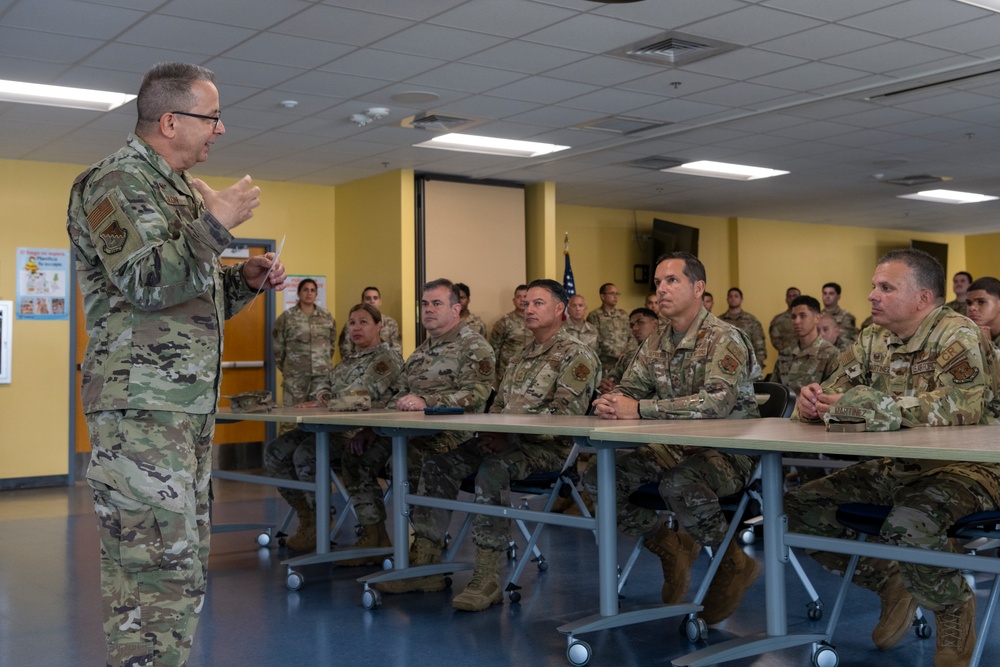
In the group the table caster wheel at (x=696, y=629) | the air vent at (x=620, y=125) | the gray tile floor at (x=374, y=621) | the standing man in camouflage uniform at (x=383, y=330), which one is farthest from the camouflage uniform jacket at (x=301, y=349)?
the table caster wheel at (x=696, y=629)

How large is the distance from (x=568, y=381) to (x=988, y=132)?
6.00m

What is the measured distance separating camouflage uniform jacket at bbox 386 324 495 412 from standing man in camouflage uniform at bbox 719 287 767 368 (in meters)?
7.85

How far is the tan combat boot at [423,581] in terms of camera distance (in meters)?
4.77

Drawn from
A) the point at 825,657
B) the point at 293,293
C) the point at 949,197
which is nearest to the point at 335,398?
the point at 825,657

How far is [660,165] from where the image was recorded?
1015 cm

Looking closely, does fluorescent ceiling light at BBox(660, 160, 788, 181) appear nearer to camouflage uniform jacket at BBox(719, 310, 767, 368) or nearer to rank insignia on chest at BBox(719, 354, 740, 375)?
camouflage uniform jacket at BBox(719, 310, 767, 368)

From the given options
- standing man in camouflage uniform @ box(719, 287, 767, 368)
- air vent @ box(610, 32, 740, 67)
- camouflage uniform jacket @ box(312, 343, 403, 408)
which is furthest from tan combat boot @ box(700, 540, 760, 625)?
standing man in camouflage uniform @ box(719, 287, 767, 368)

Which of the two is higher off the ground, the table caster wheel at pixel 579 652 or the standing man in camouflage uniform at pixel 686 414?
the standing man in camouflage uniform at pixel 686 414

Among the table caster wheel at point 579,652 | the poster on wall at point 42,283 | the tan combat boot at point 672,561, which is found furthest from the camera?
the poster on wall at point 42,283

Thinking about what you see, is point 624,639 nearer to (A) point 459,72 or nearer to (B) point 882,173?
(A) point 459,72

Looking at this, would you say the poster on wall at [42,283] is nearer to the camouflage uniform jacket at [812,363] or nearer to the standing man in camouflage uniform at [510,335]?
the standing man in camouflage uniform at [510,335]

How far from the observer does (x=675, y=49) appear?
6.35m

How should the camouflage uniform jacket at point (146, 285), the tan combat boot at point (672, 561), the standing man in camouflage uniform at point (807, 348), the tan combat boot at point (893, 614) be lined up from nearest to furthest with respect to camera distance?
1. the camouflage uniform jacket at point (146, 285)
2. the tan combat boot at point (893, 614)
3. the tan combat boot at point (672, 561)
4. the standing man in camouflage uniform at point (807, 348)

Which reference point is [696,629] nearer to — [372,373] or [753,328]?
[372,373]
